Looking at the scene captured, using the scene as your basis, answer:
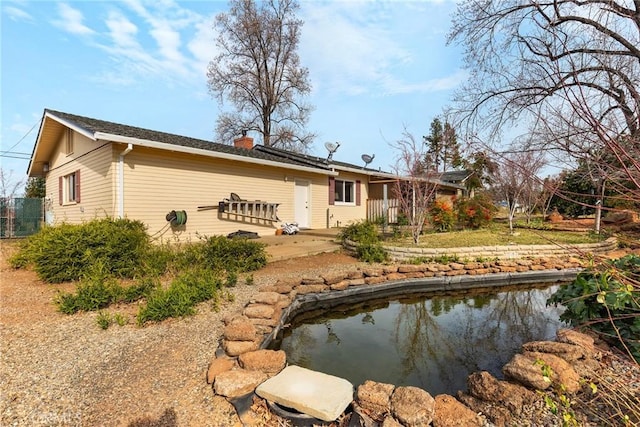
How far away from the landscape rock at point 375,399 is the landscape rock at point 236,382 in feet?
2.49

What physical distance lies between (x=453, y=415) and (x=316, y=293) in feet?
10.4

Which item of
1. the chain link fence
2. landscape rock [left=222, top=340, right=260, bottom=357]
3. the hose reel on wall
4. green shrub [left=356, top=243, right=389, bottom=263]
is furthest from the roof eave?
the chain link fence

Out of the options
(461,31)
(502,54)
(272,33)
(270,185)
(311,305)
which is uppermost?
(272,33)

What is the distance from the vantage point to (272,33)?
2006 cm

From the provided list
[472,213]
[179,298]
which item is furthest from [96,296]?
[472,213]

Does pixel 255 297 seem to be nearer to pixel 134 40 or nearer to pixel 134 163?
Answer: pixel 134 163

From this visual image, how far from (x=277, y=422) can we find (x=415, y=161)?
7.96 meters

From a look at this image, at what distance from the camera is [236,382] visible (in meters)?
2.33

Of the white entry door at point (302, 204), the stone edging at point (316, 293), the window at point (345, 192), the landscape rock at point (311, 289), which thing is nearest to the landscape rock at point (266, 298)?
the stone edging at point (316, 293)

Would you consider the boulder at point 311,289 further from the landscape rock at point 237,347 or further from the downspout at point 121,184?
the downspout at point 121,184

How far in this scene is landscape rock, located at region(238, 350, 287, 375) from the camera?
2586 millimetres

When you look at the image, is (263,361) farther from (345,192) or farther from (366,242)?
(345,192)

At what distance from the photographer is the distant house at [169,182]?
7.96 m

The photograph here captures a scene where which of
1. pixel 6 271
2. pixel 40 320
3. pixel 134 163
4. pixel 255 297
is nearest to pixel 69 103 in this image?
pixel 134 163
